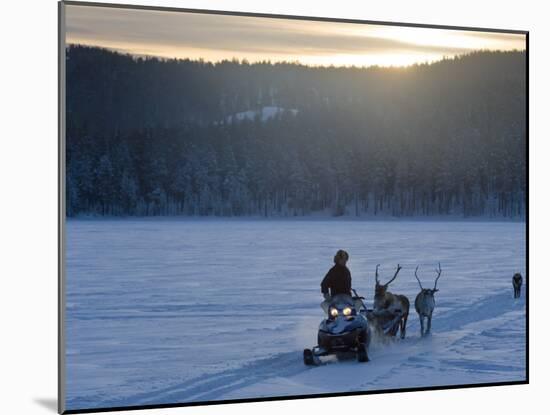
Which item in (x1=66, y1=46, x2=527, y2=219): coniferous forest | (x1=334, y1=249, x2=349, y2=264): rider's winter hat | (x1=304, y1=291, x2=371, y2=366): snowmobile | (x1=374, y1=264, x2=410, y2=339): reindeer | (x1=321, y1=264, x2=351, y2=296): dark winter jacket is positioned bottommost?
(x1=304, y1=291, x2=371, y2=366): snowmobile

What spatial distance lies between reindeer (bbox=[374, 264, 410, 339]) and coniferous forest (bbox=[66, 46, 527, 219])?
0.57 m

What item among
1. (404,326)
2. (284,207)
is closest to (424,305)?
(404,326)

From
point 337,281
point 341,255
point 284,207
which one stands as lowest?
point 337,281

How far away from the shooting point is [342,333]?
367 inches

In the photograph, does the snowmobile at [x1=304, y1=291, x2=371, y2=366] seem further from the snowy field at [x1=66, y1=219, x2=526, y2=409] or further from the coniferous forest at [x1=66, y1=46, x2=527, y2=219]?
the coniferous forest at [x1=66, y1=46, x2=527, y2=219]

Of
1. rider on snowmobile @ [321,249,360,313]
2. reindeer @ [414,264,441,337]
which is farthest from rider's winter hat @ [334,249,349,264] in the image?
reindeer @ [414,264,441,337]

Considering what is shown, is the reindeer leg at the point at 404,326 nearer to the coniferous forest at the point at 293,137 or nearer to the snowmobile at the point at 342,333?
the snowmobile at the point at 342,333

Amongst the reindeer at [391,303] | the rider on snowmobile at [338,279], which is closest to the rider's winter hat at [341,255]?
the rider on snowmobile at [338,279]

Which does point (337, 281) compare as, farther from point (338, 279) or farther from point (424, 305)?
point (424, 305)

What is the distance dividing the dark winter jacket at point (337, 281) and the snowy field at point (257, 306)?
7 cm

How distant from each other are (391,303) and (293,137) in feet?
4.86

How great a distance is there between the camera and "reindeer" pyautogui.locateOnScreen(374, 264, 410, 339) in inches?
377

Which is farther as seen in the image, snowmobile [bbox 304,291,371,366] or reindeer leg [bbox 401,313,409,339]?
reindeer leg [bbox 401,313,409,339]

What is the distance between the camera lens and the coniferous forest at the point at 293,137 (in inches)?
347
